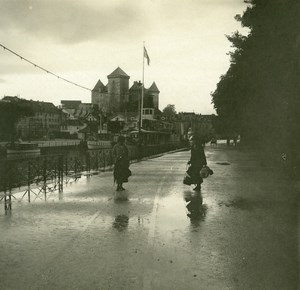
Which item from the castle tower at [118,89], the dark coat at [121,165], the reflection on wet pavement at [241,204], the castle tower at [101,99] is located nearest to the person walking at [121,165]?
the dark coat at [121,165]

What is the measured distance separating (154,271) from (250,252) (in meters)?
1.85

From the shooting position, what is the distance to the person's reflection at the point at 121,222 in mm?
9086

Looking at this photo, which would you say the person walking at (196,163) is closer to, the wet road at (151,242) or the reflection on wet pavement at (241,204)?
the wet road at (151,242)

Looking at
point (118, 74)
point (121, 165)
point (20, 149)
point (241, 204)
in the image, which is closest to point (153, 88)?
point (118, 74)

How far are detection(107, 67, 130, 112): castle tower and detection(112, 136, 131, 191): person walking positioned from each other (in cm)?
15506

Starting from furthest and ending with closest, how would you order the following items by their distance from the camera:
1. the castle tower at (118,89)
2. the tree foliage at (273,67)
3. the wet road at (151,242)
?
the castle tower at (118,89), the tree foliage at (273,67), the wet road at (151,242)

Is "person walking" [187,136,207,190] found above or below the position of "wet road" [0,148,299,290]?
above

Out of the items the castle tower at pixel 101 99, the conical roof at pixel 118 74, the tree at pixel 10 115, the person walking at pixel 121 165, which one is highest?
the conical roof at pixel 118 74

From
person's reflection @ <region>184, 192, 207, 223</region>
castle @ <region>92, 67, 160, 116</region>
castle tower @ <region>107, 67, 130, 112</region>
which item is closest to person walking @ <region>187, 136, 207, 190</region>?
person's reflection @ <region>184, 192, 207, 223</region>

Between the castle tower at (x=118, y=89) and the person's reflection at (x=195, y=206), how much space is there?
157 meters

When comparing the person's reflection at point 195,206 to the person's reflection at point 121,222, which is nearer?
the person's reflection at point 121,222

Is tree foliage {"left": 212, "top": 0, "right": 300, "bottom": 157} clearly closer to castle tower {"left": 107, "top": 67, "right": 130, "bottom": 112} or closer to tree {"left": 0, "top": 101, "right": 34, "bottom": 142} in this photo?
tree {"left": 0, "top": 101, "right": 34, "bottom": 142}

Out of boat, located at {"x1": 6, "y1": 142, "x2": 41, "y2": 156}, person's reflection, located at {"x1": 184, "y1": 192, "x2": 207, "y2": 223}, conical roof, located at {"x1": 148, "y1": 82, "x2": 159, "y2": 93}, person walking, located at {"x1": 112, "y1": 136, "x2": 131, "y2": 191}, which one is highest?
conical roof, located at {"x1": 148, "y1": 82, "x2": 159, "y2": 93}

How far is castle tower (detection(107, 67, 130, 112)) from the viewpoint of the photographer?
17212 cm
